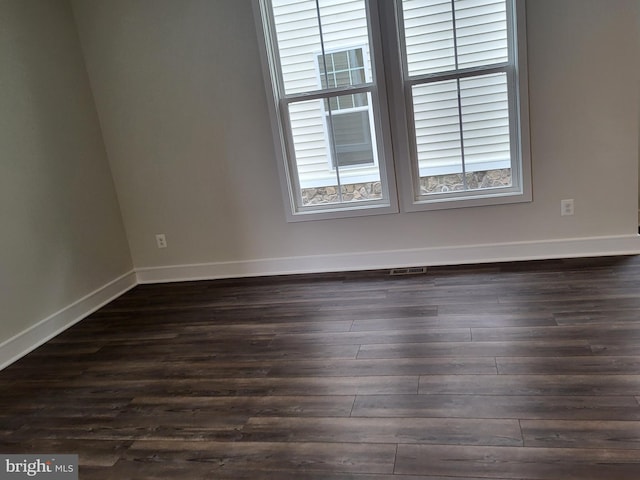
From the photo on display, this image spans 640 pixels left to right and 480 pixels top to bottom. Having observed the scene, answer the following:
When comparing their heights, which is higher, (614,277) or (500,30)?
(500,30)

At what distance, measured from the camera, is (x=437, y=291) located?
2922mm

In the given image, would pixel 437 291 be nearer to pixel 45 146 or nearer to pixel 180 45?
pixel 180 45

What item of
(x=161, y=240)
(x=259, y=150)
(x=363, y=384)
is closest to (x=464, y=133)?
(x=259, y=150)

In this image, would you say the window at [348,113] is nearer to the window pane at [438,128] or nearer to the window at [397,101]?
the window at [397,101]

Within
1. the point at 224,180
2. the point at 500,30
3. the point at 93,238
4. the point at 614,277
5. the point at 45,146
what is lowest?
the point at 614,277

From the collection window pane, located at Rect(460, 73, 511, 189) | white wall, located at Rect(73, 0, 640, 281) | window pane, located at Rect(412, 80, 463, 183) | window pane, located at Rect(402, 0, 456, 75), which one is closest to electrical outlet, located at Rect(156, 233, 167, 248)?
white wall, located at Rect(73, 0, 640, 281)

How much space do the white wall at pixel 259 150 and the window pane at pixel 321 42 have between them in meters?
0.24

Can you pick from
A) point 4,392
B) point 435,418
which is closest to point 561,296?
point 435,418

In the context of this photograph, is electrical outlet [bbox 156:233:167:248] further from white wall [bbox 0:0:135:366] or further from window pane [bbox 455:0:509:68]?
window pane [bbox 455:0:509:68]

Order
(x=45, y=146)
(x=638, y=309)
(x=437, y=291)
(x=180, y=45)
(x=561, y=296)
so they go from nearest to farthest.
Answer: (x=638, y=309)
(x=561, y=296)
(x=437, y=291)
(x=45, y=146)
(x=180, y=45)

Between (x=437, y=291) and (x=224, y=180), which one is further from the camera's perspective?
(x=224, y=180)

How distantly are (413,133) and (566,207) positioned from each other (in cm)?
115

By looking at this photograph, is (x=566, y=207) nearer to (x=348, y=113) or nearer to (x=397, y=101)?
(x=397, y=101)

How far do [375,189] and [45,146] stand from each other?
229 cm
